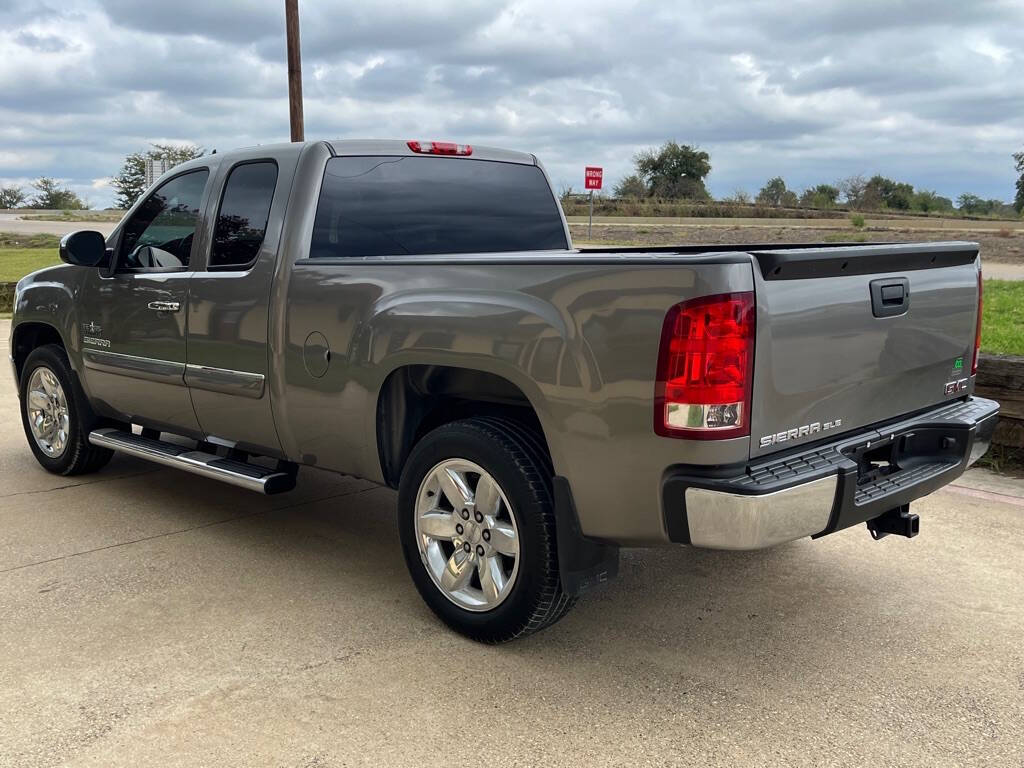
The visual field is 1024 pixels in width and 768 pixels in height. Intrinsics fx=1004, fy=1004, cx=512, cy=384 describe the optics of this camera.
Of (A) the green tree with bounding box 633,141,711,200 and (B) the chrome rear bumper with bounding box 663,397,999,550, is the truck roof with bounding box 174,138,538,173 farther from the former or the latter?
(A) the green tree with bounding box 633,141,711,200

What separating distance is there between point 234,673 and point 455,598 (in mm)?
822

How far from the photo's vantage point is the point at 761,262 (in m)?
3.02

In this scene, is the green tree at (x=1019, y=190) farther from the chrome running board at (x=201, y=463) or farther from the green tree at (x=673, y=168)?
the chrome running board at (x=201, y=463)

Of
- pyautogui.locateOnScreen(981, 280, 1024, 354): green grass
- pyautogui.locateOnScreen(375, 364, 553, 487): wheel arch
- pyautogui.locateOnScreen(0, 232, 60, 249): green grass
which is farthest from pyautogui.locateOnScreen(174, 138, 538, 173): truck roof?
pyautogui.locateOnScreen(0, 232, 60, 249): green grass

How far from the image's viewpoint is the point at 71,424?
597 centimetres

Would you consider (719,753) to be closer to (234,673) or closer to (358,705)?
(358,705)

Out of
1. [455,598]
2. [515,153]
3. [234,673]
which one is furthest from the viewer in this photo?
[515,153]

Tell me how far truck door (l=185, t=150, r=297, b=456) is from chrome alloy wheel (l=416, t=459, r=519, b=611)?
104 cm

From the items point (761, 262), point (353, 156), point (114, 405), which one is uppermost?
point (353, 156)

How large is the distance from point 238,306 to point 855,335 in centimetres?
266

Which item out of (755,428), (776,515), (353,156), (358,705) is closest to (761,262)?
(755,428)

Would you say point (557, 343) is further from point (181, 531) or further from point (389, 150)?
point (181, 531)

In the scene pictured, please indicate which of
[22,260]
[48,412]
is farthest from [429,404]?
[22,260]

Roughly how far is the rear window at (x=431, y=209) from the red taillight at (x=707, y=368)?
1943 mm
